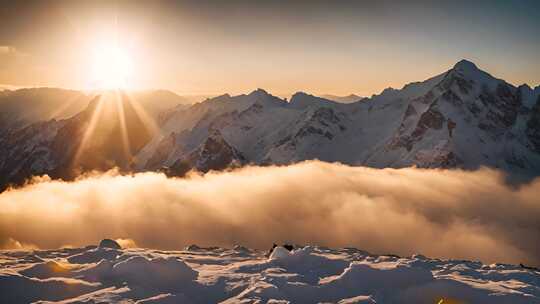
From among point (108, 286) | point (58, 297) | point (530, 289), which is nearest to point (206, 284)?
point (108, 286)

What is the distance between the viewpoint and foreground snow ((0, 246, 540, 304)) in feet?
421

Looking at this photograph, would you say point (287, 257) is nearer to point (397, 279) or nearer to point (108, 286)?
point (397, 279)

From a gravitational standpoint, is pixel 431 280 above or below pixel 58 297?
above

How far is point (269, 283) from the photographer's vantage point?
141m

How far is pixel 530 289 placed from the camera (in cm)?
13200

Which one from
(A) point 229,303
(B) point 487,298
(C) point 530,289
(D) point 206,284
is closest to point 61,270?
(D) point 206,284

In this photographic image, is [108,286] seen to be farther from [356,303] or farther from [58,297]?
[356,303]

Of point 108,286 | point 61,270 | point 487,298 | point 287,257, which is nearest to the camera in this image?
point 487,298

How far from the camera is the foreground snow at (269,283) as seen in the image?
421 feet

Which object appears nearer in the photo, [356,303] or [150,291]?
[356,303]

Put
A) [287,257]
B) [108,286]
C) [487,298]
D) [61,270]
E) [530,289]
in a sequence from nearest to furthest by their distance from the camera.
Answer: [487,298] → [530,289] → [108,286] → [61,270] → [287,257]

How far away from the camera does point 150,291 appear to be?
13650 cm

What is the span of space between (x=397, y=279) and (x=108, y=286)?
73522mm

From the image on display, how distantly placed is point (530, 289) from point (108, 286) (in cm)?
10538
